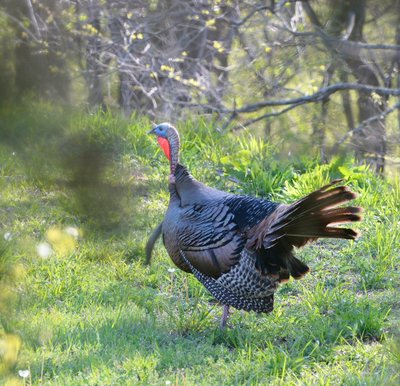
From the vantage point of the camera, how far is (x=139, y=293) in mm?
3979

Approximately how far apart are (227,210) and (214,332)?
0.65 meters

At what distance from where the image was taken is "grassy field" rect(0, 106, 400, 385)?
43.5 inches

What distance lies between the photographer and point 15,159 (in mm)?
1119

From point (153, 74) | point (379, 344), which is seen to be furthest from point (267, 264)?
point (153, 74)

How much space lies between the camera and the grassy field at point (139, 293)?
110cm

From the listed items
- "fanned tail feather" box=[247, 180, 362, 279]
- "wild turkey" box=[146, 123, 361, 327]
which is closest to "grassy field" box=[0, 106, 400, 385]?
"wild turkey" box=[146, 123, 361, 327]

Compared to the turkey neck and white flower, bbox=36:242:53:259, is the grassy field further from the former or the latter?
the turkey neck

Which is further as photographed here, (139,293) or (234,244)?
(139,293)

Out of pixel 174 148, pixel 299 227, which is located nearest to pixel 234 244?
pixel 299 227

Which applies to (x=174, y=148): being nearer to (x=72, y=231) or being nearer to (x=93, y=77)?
(x=93, y=77)

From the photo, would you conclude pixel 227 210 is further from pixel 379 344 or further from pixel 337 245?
pixel 337 245

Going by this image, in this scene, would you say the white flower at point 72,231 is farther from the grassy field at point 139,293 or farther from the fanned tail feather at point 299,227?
the fanned tail feather at point 299,227

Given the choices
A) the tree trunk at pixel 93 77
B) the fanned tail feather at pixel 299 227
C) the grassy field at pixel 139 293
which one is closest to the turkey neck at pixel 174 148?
the grassy field at pixel 139 293

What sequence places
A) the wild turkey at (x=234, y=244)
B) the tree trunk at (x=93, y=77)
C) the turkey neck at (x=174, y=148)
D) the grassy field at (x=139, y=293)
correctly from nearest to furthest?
the grassy field at (x=139, y=293) < the tree trunk at (x=93, y=77) < the wild turkey at (x=234, y=244) < the turkey neck at (x=174, y=148)
